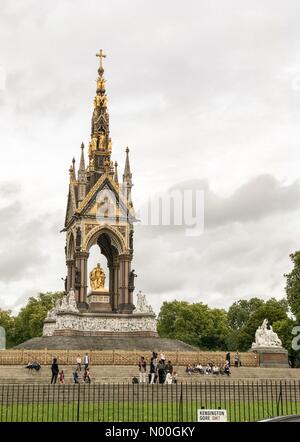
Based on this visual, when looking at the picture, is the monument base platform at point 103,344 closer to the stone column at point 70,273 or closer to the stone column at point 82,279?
the stone column at point 82,279

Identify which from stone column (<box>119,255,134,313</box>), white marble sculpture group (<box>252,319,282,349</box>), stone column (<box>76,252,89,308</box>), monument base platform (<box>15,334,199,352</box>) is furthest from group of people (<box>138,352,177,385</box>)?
stone column (<box>76,252,89,308</box>)

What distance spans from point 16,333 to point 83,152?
116ft

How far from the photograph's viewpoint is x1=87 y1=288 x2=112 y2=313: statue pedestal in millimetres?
47625

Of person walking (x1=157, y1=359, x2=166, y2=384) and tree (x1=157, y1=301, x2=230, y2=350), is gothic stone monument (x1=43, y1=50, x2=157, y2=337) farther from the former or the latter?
tree (x1=157, y1=301, x2=230, y2=350)

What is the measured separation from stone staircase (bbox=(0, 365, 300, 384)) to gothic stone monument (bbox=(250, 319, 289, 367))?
2.24 m

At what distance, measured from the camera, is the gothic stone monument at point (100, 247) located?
45750 millimetres

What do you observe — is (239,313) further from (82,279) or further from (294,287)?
(82,279)

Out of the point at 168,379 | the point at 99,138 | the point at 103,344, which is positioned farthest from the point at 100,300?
the point at 168,379

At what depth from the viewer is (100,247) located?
51.1 metres

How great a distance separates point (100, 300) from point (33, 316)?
28.9 meters

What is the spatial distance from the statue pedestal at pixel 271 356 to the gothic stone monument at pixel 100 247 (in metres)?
8.90
